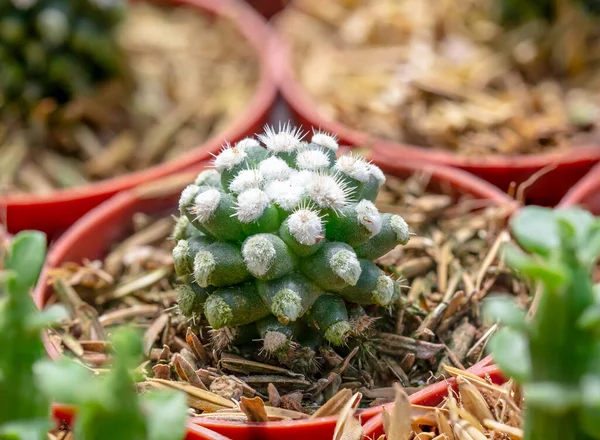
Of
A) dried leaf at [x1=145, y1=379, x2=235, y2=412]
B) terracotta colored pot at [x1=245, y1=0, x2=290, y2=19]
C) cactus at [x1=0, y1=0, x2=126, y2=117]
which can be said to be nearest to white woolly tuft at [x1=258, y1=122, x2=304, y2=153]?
dried leaf at [x1=145, y1=379, x2=235, y2=412]

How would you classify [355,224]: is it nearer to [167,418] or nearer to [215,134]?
[167,418]

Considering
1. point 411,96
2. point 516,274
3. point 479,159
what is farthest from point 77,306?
point 411,96

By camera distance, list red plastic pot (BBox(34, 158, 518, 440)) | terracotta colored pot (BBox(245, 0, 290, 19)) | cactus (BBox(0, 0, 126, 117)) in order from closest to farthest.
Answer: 1. red plastic pot (BBox(34, 158, 518, 440))
2. cactus (BBox(0, 0, 126, 117))
3. terracotta colored pot (BBox(245, 0, 290, 19))

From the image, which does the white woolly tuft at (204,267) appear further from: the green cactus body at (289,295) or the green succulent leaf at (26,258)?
the green succulent leaf at (26,258)

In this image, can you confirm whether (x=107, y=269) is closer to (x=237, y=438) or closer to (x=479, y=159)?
(x=237, y=438)

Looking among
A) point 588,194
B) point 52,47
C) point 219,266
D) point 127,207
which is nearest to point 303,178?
point 219,266

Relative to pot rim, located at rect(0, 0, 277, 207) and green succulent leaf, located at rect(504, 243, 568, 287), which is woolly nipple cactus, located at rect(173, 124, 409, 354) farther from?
pot rim, located at rect(0, 0, 277, 207)
